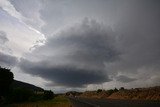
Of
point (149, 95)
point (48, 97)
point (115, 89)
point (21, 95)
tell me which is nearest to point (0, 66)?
point (21, 95)

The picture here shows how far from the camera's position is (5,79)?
6781 centimetres

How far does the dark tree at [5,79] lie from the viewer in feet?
219

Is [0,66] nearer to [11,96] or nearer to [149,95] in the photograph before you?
[11,96]

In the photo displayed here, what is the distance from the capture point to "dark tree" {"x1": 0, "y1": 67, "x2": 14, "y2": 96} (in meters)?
66.8

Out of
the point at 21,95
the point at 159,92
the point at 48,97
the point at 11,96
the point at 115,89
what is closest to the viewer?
the point at 11,96

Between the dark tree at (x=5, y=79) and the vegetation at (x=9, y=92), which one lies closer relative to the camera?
the dark tree at (x=5, y=79)

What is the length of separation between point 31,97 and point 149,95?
64.7 metres

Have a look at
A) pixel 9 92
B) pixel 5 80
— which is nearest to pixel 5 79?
pixel 5 80

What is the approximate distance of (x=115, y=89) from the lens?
18588 cm

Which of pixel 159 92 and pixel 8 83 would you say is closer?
pixel 8 83

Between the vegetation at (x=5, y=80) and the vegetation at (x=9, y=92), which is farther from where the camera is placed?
the vegetation at (x=9, y=92)

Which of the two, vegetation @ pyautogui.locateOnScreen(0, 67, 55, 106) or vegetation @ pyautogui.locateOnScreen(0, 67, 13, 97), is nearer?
vegetation @ pyautogui.locateOnScreen(0, 67, 13, 97)

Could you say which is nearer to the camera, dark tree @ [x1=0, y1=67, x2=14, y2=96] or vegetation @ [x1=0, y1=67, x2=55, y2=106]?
dark tree @ [x1=0, y1=67, x2=14, y2=96]

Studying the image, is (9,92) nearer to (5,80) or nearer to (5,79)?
(5,79)
